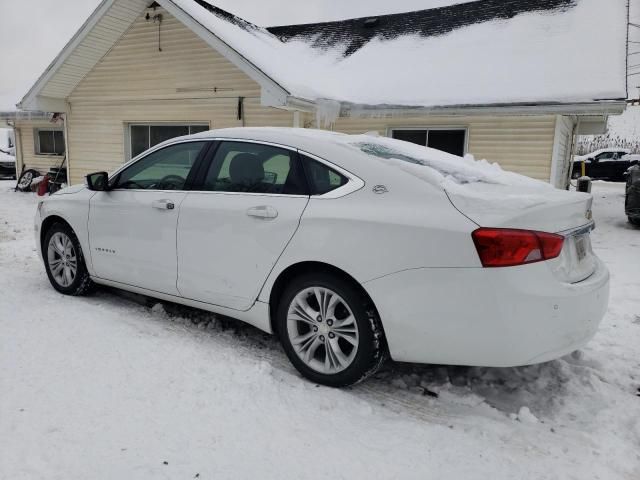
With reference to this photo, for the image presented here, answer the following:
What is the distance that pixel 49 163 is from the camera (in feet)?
56.3

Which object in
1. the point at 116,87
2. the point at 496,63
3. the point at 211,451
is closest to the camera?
the point at 211,451

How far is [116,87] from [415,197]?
38.3 ft

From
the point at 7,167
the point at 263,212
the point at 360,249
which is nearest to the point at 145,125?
the point at 263,212

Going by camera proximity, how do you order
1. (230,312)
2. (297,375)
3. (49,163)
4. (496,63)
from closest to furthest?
(297,375) → (230,312) → (496,63) → (49,163)

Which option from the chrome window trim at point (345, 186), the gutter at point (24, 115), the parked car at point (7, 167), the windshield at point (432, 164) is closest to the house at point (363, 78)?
the gutter at point (24, 115)

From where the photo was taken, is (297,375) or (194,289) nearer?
(297,375)

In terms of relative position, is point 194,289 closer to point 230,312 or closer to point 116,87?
point 230,312

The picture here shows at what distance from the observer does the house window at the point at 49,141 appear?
17.2 m

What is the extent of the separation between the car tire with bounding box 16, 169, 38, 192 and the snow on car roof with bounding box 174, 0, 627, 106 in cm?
858

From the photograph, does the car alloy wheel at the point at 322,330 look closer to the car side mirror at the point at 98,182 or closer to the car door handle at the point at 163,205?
the car door handle at the point at 163,205

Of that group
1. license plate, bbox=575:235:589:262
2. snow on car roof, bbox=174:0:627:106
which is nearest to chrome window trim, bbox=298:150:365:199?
license plate, bbox=575:235:589:262

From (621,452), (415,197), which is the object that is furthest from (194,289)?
(621,452)

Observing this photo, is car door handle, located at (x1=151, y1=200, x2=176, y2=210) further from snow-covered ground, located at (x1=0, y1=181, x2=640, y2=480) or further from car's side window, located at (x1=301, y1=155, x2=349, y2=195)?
car's side window, located at (x1=301, y1=155, x2=349, y2=195)

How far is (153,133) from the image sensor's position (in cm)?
1238
